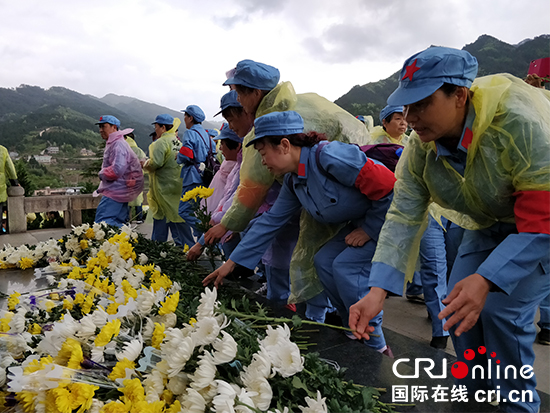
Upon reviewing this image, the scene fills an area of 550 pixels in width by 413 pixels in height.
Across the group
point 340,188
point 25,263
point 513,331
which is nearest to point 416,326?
point 340,188

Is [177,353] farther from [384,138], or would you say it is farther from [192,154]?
[192,154]

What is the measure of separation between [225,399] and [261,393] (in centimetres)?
12

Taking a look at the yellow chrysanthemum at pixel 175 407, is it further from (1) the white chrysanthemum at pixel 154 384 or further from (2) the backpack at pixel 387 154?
(2) the backpack at pixel 387 154

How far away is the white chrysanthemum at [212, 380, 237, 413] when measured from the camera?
3.87 ft

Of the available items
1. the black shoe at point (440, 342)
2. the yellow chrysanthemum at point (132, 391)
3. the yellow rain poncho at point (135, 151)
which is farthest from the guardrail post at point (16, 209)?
the yellow chrysanthemum at point (132, 391)

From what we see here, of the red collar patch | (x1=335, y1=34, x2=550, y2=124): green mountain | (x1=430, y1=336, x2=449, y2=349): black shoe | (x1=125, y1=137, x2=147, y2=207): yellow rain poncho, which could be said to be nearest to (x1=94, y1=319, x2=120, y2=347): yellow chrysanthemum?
the red collar patch

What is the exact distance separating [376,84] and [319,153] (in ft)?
28.3

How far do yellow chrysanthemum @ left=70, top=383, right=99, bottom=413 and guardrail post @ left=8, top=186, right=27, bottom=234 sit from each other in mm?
9085

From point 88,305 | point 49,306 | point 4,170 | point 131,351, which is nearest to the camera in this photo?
point 131,351

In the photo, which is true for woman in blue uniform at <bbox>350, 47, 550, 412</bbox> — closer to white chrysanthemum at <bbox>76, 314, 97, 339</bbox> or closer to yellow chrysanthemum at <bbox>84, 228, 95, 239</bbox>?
white chrysanthemum at <bbox>76, 314, 97, 339</bbox>

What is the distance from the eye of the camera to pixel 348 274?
8.18 feet

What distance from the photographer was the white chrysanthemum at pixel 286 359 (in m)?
1.32

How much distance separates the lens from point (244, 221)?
10.3ft

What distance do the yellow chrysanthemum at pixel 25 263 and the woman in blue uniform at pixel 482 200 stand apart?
3758 millimetres
